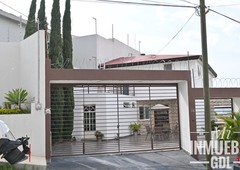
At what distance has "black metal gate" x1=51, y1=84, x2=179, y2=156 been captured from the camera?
1706cm

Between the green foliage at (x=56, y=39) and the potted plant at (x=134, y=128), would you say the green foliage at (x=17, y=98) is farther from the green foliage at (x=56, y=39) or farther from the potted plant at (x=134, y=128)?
the potted plant at (x=134, y=128)

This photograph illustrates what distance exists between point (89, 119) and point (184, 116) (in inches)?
359

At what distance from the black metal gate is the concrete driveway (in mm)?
1411

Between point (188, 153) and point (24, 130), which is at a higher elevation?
point (24, 130)

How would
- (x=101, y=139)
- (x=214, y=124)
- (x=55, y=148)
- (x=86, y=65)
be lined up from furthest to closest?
(x=86, y=65)
(x=101, y=139)
(x=214, y=124)
(x=55, y=148)

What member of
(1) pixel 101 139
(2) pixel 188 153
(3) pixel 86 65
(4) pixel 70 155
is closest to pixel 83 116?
(1) pixel 101 139

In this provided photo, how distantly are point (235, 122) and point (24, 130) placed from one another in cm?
743

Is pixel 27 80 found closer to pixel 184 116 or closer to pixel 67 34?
pixel 184 116

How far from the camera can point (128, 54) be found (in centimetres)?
3338

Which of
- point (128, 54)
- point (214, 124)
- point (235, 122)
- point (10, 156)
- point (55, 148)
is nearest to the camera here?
point (10, 156)

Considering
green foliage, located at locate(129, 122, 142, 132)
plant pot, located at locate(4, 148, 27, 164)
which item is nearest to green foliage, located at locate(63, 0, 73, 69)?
green foliage, located at locate(129, 122, 142, 132)

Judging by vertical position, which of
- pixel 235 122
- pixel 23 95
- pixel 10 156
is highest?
pixel 23 95

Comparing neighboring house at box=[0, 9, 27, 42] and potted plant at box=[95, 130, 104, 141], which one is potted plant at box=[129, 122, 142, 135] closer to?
potted plant at box=[95, 130, 104, 141]

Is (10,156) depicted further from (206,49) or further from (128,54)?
(128,54)
